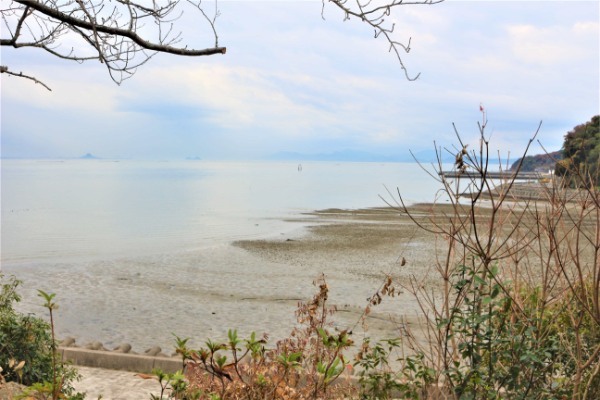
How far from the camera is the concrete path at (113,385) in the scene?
693cm

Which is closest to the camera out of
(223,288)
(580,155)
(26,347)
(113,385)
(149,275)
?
(26,347)

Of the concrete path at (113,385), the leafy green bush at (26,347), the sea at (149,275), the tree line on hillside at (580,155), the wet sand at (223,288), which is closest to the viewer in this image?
the tree line on hillside at (580,155)

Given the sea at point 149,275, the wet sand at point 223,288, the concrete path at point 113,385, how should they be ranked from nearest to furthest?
the concrete path at point 113,385, the wet sand at point 223,288, the sea at point 149,275

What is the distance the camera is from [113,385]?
290 inches

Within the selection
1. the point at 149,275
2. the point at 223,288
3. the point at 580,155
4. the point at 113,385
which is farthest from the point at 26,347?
the point at 580,155

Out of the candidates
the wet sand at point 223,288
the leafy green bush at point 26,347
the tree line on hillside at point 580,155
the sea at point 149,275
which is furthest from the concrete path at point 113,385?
the tree line on hillside at point 580,155

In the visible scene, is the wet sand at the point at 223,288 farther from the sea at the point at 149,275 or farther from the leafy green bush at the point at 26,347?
the leafy green bush at the point at 26,347

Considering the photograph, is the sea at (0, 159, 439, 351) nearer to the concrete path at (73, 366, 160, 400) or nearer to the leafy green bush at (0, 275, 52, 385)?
the concrete path at (73, 366, 160, 400)

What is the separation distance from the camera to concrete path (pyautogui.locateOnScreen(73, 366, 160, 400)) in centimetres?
693

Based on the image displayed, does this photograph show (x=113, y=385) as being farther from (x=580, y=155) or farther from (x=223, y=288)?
(x=580, y=155)

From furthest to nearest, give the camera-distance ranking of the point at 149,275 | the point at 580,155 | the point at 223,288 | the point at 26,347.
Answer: the point at 580,155
the point at 149,275
the point at 223,288
the point at 26,347

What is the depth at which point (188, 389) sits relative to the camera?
12.8 feet

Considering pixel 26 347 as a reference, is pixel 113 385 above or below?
below

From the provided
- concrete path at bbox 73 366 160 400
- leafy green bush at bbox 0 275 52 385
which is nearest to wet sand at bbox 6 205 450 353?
concrete path at bbox 73 366 160 400
